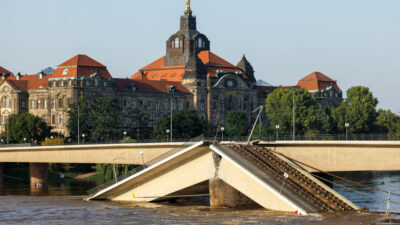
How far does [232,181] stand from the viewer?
279ft

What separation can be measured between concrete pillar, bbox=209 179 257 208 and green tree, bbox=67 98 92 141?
94692 millimetres

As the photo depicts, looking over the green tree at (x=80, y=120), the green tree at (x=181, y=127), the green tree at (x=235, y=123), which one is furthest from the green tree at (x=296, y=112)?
the green tree at (x=80, y=120)

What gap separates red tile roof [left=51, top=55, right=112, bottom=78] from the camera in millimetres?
194625

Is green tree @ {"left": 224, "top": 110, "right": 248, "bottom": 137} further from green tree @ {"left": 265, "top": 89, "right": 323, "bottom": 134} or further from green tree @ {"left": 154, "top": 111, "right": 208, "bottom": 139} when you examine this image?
green tree @ {"left": 265, "top": 89, "right": 323, "bottom": 134}

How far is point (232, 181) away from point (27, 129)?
100 m

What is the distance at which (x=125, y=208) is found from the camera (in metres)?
87.8

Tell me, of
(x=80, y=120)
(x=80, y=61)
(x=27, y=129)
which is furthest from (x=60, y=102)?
(x=27, y=129)

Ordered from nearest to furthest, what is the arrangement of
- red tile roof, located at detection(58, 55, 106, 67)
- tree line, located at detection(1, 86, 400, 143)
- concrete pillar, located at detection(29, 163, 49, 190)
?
concrete pillar, located at detection(29, 163, 49, 190) → tree line, located at detection(1, 86, 400, 143) → red tile roof, located at detection(58, 55, 106, 67)

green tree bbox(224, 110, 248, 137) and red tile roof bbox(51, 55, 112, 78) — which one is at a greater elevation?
red tile roof bbox(51, 55, 112, 78)

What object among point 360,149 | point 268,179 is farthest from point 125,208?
point 360,149

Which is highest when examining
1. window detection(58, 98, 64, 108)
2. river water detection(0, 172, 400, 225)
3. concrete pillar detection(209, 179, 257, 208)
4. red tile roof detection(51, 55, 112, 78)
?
red tile roof detection(51, 55, 112, 78)

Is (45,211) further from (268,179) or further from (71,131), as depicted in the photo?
(71,131)

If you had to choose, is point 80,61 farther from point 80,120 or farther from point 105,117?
point 80,120

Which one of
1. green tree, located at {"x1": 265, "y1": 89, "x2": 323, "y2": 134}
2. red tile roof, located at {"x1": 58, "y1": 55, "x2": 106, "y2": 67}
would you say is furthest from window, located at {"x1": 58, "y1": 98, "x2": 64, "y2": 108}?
green tree, located at {"x1": 265, "y1": 89, "x2": 323, "y2": 134}
